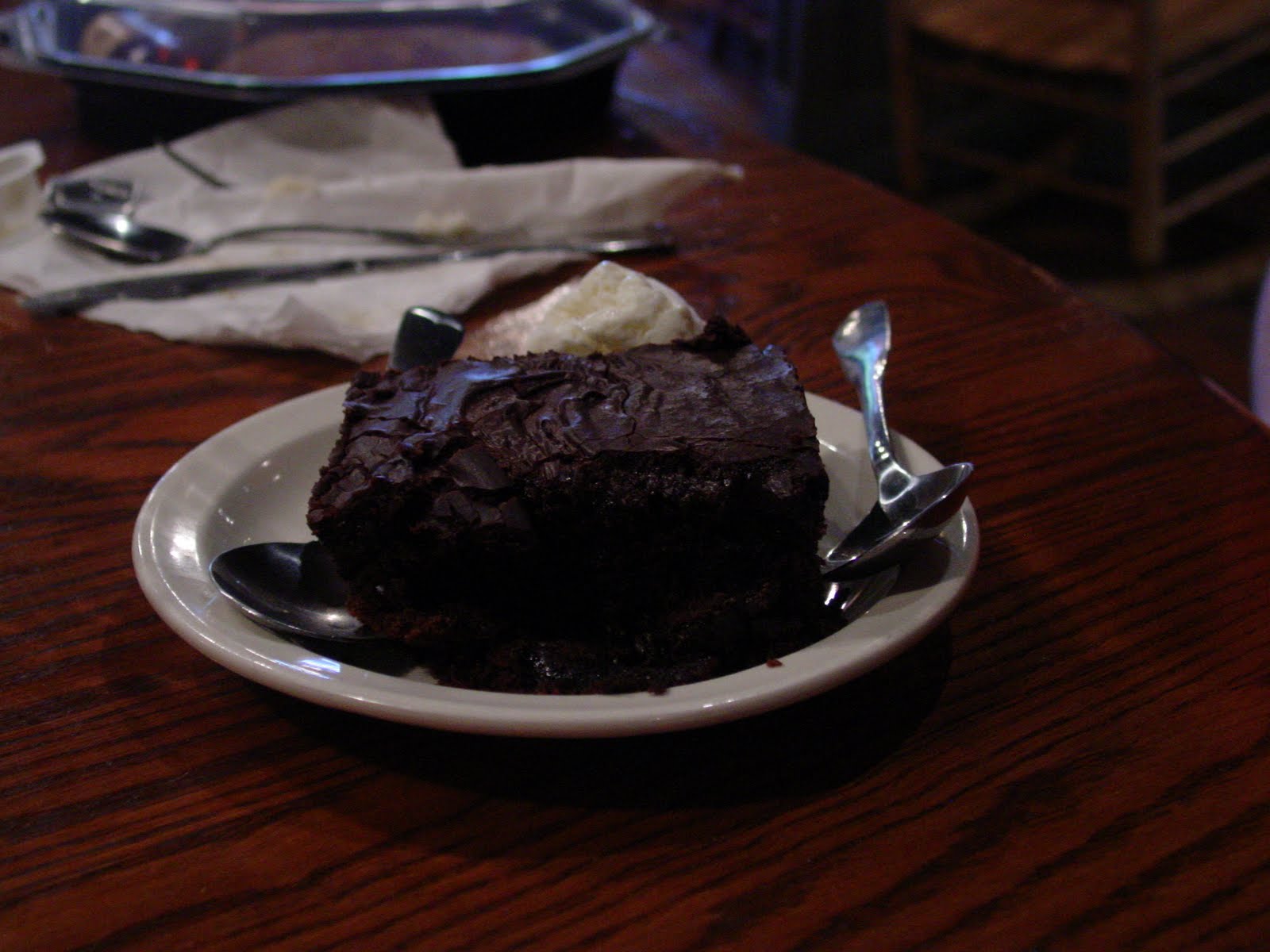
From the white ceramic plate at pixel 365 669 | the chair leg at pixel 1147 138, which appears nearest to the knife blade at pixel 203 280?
the white ceramic plate at pixel 365 669

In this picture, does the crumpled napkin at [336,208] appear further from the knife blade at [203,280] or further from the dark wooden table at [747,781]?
the dark wooden table at [747,781]

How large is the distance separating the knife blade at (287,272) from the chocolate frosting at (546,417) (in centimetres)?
53

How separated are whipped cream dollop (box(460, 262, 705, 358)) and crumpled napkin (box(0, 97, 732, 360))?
0.24 metres

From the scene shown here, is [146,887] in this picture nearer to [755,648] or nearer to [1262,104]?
[755,648]

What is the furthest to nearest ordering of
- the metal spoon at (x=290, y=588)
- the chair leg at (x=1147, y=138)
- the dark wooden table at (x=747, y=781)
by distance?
1. the chair leg at (x=1147, y=138)
2. the metal spoon at (x=290, y=588)
3. the dark wooden table at (x=747, y=781)

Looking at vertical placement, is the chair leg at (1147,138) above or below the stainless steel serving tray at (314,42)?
below

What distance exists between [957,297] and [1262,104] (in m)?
2.11

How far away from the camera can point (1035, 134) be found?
3566mm

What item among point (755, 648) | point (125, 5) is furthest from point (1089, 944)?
point (125, 5)

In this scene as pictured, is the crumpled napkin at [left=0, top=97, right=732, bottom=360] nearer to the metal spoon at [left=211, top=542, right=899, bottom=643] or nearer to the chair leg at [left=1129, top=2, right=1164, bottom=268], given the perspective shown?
the metal spoon at [left=211, top=542, right=899, bottom=643]

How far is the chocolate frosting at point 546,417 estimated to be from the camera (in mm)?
693

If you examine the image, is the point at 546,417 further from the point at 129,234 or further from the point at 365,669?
the point at 129,234

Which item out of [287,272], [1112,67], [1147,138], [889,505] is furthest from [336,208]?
[1147,138]

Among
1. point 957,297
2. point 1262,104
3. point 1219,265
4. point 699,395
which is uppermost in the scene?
point 699,395
